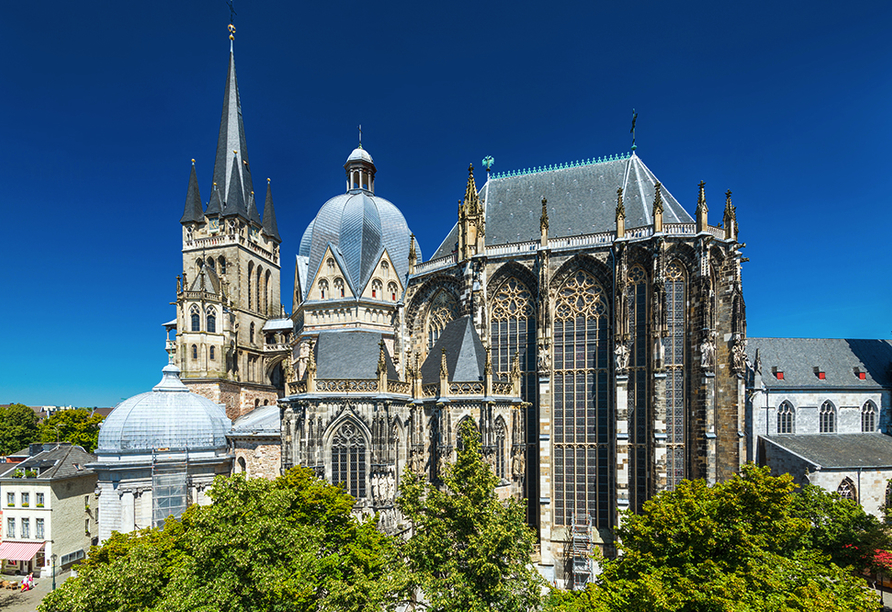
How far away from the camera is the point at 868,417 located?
43250 millimetres

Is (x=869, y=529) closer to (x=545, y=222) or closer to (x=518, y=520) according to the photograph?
(x=518, y=520)

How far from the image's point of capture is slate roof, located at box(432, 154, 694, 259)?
3080cm

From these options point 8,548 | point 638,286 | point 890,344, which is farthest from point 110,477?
point 890,344

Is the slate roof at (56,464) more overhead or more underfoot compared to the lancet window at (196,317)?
more underfoot

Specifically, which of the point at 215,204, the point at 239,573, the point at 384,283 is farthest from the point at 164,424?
the point at 215,204

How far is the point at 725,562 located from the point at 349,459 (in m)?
18.1

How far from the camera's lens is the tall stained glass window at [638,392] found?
2744 cm

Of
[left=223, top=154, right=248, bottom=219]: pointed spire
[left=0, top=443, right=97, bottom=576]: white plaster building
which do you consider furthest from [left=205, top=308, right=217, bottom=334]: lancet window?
[left=0, top=443, right=97, bottom=576]: white plaster building

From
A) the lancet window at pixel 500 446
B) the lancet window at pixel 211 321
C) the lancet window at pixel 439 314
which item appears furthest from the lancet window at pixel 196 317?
the lancet window at pixel 500 446

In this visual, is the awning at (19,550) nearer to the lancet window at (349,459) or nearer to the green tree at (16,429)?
the lancet window at (349,459)

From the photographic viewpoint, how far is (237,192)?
50062 mm

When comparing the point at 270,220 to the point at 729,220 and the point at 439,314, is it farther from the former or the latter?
the point at 729,220

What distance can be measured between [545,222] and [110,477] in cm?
3159

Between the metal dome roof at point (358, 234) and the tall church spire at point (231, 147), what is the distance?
1548cm
